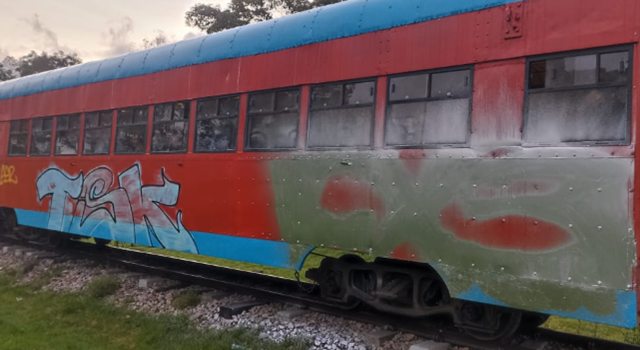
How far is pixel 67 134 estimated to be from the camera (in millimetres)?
10523

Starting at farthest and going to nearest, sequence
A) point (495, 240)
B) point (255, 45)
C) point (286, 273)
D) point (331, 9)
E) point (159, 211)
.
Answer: point (286, 273) < point (159, 211) < point (255, 45) < point (331, 9) < point (495, 240)

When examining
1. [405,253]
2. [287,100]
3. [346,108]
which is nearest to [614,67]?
[405,253]

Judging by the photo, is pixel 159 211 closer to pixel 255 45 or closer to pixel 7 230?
pixel 255 45

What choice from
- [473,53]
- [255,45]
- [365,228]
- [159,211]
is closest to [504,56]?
[473,53]

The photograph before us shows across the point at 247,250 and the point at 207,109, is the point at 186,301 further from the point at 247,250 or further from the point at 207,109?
the point at 207,109

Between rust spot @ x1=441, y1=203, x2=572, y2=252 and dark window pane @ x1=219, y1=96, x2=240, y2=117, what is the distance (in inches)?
129

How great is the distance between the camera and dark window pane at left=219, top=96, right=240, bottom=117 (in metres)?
7.27

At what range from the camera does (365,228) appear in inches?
225

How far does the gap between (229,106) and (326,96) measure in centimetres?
169

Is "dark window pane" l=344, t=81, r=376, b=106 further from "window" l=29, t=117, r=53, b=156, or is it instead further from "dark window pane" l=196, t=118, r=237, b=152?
"window" l=29, t=117, r=53, b=156

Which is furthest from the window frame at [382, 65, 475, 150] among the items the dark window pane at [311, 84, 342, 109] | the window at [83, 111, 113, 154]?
the window at [83, 111, 113, 154]

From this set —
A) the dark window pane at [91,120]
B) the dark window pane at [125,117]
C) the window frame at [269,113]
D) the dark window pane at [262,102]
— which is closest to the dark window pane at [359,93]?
the window frame at [269,113]

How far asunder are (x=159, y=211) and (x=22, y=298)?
87.1 inches

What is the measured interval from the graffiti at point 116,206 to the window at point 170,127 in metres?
0.45
